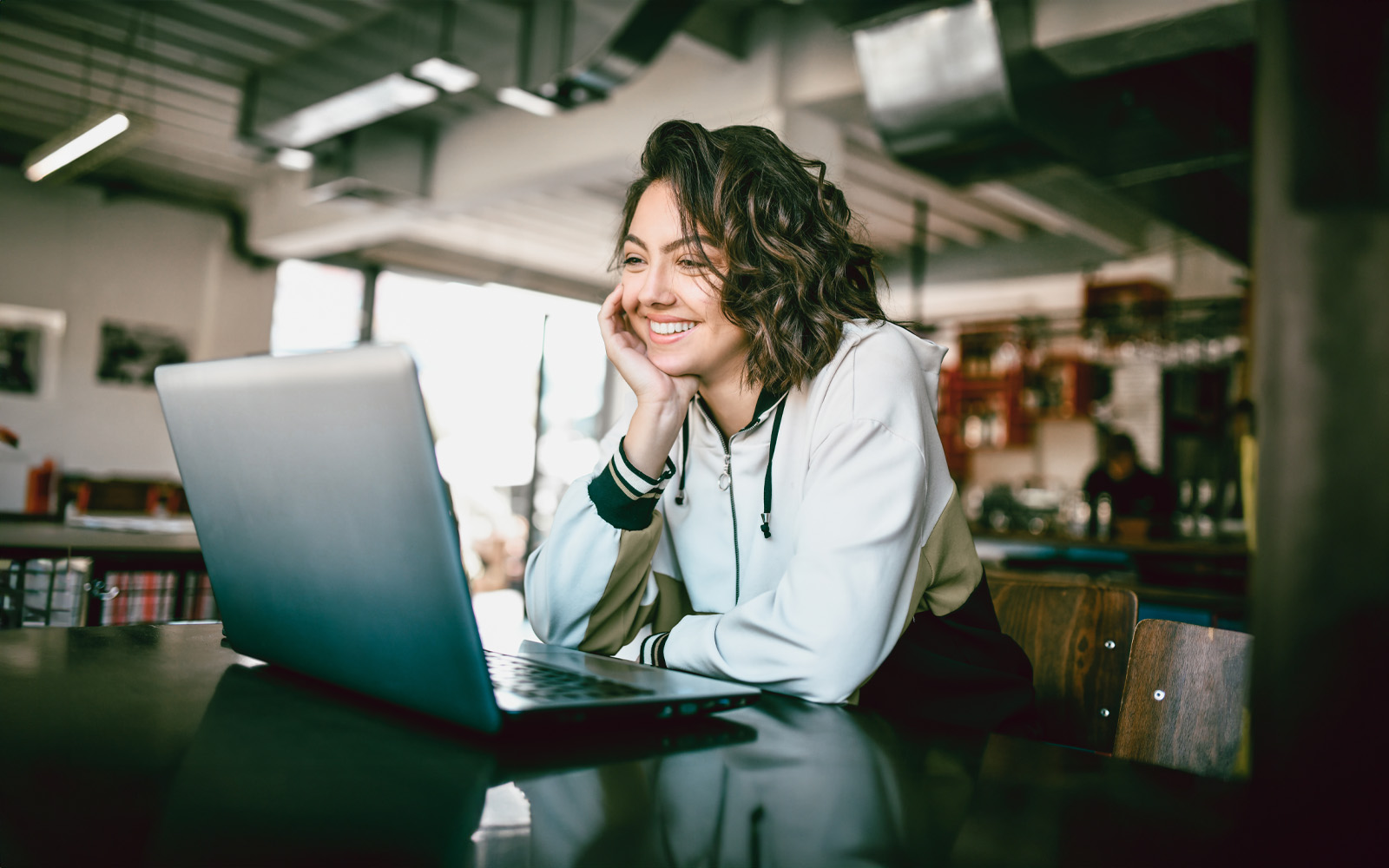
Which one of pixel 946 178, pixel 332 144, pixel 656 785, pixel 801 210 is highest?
pixel 332 144

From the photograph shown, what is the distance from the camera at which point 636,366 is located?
1135 mm

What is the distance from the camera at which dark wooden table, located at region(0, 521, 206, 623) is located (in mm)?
1811

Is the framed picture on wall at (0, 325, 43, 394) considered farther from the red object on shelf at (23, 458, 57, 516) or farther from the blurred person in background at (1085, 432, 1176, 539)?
the blurred person in background at (1085, 432, 1176, 539)

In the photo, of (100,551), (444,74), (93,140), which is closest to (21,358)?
(93,140)

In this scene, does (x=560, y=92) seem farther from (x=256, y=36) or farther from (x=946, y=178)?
(x=256, y=36)

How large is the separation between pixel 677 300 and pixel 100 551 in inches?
56.4

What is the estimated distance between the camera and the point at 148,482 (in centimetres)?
446

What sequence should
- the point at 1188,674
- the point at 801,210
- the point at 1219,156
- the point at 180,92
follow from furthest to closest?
the point at 180,92, the point at 1219,156, the point at 801,210, the point at 1188,674

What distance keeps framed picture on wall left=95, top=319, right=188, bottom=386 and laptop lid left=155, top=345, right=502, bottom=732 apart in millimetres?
6878

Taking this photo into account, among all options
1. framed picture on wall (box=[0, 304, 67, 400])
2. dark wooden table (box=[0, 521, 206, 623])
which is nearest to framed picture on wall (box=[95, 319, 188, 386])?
framed picture on wall (box=[0, 304, 67, 400])

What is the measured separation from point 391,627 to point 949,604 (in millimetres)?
635

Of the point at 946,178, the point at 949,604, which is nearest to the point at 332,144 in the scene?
the point at 946,178

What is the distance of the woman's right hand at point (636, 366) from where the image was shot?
3.58 feet

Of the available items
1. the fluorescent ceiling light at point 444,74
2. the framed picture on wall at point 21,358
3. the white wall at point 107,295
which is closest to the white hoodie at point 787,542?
the fluorescent ceiling light at point 444,74
